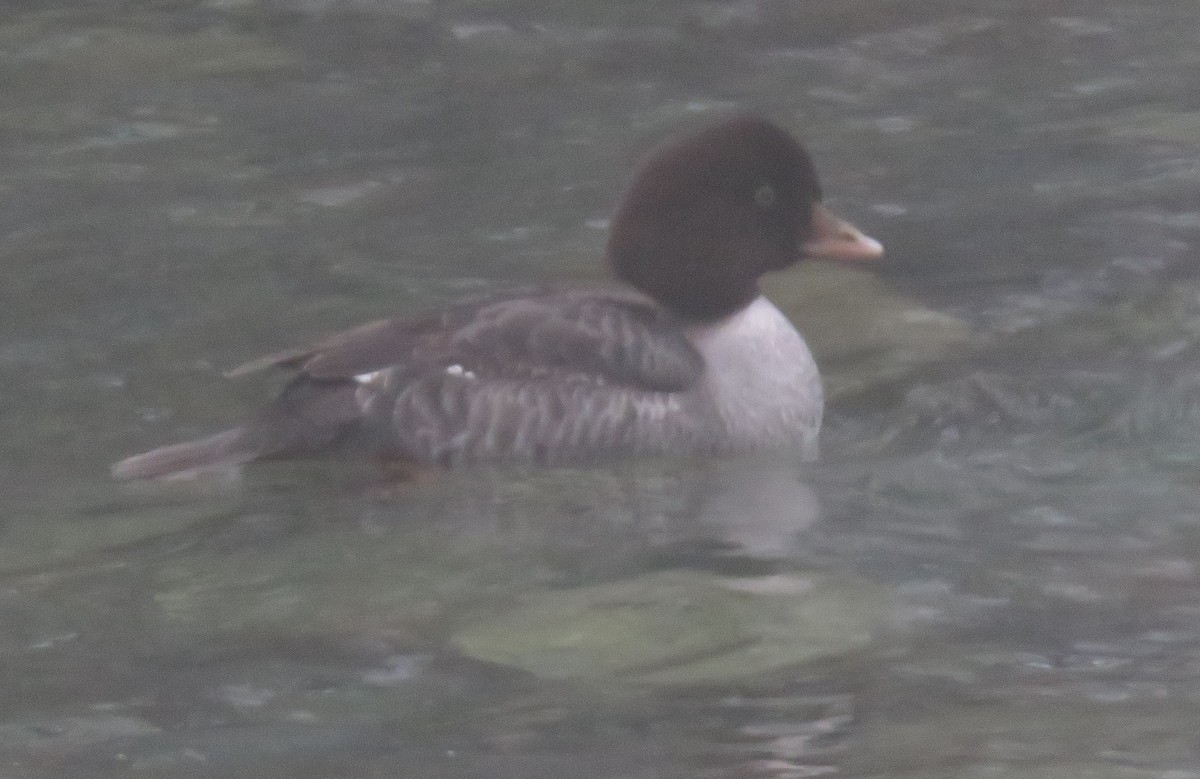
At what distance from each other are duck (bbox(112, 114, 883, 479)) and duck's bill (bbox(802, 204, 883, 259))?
127 millimetres

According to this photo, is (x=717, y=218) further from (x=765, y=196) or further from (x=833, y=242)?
(x=833, y=242)

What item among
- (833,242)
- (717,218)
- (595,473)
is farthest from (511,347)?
(833,242)

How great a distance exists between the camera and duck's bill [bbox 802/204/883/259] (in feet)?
28.5

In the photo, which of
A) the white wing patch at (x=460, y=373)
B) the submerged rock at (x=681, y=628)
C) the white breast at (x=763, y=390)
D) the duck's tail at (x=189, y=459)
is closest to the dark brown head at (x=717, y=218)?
the white breast at (x=763, y=390)

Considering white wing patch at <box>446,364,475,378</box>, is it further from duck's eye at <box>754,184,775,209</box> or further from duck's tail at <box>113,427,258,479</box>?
duck's eye at <box>754,184,775,209</box>

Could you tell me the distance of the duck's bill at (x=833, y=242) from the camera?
8.69 meters

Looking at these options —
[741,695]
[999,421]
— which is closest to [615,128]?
[999,421]

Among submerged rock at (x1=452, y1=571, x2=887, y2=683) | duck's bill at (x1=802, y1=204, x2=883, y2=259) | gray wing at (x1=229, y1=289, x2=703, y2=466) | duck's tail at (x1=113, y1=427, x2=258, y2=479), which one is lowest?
submerged rock at (x1=452, y1=571, x2=887, y2=683)

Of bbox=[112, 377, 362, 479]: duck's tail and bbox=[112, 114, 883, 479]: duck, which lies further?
bbox=[112, 114, 883, 479]: duck

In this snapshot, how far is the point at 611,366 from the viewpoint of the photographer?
8.14m

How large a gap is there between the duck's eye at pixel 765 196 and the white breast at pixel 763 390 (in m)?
0.39

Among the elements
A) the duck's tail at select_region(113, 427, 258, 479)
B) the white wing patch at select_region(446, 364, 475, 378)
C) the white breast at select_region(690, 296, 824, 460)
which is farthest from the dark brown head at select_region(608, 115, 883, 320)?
the duck's tail at select_region(113, 427, 258, 479)

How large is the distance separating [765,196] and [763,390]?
65 cm

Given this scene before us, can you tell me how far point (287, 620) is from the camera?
22.8 ft
